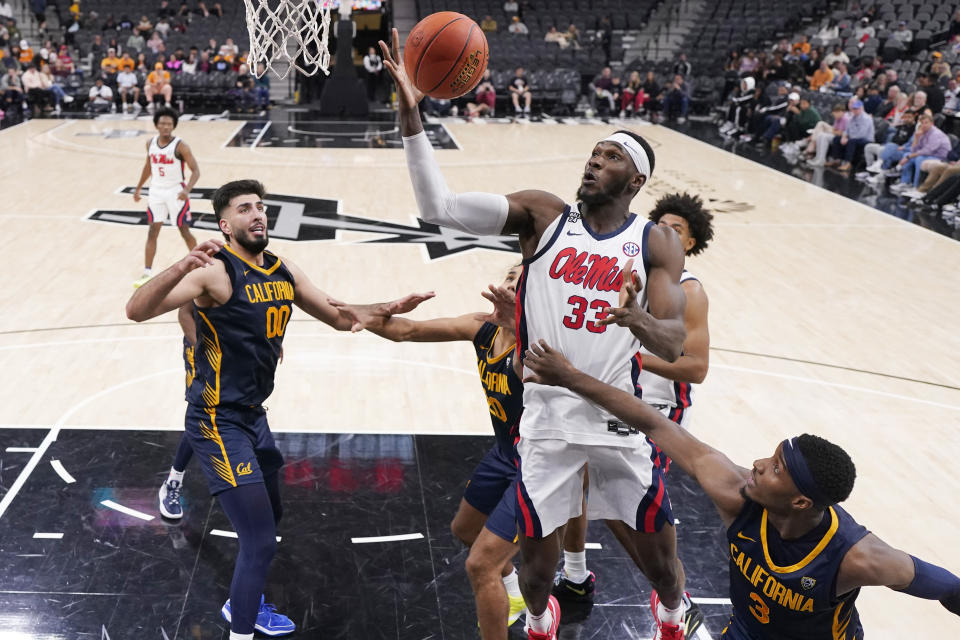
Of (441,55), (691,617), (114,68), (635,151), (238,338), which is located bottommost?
(691,617)

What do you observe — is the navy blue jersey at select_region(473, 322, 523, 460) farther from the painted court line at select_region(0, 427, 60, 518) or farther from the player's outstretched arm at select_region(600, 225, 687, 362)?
the painted court line at select_region(0, 427, 60, 518)

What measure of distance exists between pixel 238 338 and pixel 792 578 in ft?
7.50

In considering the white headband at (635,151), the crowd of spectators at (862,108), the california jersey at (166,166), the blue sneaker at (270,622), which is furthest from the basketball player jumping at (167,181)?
the crowd of spectators at (862,108)

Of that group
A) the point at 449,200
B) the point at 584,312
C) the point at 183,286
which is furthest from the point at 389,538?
the point at 449,200

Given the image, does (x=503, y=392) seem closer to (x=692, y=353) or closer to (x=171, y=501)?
(x=692, y=353)

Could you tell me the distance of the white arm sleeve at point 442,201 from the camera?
116 inches

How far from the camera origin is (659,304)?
3084 millimetres

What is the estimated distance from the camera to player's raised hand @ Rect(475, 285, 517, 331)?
351 centimetres

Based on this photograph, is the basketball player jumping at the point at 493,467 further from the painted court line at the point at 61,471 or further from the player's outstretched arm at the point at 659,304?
the painted court line at the point at 61,471

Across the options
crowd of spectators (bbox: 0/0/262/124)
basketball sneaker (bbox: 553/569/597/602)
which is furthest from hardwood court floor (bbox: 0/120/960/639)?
crowd of spectators (bbox: 0/0/262/124)

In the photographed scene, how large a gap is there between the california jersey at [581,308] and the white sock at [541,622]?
82cm

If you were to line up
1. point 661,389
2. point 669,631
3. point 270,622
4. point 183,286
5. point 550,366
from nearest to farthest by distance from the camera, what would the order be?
point 550,366
point 183,286
point 669,631
point 270,622
point 661,389

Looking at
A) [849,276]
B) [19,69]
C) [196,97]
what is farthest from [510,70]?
[849,276]

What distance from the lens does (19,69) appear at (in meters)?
21.5
